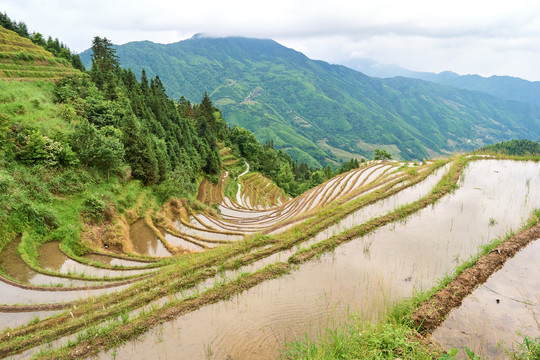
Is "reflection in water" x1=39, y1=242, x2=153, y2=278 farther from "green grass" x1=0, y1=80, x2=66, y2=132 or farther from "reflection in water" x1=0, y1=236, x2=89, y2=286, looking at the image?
"green grass" x1=0, y1=80, x2=66, y2=132

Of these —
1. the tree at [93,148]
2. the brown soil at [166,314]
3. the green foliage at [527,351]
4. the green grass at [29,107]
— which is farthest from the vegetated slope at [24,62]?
the green foliage at [527,351]

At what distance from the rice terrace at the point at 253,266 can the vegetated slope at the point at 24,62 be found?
10669mm

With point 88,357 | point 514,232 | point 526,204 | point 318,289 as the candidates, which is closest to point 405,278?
point 318,289

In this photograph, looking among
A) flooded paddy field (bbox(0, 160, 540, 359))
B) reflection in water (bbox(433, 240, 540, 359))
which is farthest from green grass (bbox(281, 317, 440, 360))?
reflection in water (bbox(433, 240, 540, 359))

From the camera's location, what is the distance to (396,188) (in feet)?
59.6

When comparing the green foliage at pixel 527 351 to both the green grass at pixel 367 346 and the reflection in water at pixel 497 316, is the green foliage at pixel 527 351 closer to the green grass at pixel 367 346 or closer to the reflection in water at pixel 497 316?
the reflection in water at pixel 497 316

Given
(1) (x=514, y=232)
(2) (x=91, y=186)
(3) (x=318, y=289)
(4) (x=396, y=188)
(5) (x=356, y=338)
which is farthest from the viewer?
(2) (x=91, y=186)

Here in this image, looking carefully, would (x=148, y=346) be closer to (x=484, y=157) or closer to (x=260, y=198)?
(x=484, y=157)

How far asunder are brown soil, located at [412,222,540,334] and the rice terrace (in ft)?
0.16

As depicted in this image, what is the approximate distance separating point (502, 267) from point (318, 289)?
6.56 meters

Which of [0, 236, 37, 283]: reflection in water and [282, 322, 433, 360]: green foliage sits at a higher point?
[282, 322, 433, 360]: green foliage

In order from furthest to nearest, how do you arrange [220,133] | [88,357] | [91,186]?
[220,133], [91,186], [88,357]

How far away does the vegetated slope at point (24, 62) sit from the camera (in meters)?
32.5

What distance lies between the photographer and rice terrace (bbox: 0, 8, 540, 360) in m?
6.60
